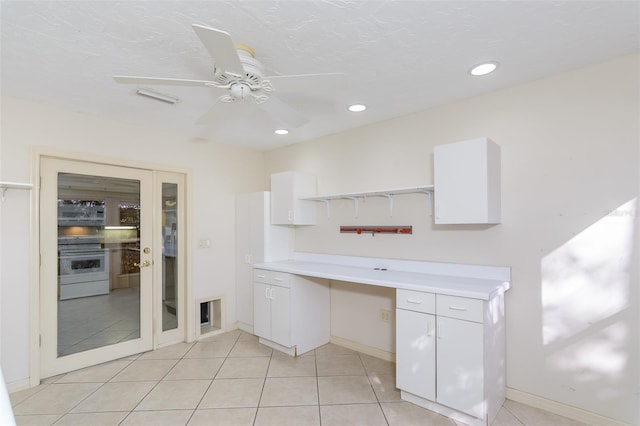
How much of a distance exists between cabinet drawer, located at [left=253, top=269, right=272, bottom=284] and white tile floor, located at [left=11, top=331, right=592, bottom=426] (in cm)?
77

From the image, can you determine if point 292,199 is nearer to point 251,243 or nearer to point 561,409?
point 251,243

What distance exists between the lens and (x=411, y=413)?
7.48 ft

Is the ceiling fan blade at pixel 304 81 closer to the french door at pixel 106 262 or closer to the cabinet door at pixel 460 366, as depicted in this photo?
the cabinet door at pixel 460 366

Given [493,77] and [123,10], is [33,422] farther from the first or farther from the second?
[493,77]

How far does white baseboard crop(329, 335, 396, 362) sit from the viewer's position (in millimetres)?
3150

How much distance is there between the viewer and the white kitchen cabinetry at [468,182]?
7.43 feet

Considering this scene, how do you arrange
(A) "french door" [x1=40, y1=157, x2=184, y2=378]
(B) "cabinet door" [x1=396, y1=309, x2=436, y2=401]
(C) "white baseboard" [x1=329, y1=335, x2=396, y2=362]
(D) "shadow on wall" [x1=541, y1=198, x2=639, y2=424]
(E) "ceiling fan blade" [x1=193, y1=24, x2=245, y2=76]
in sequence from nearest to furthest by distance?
(E) "ceiling fan blade" [x1=193, y1=24, x2=245, y2=76] → (D) "shadow on wall" [x1=541, y1=198, x2=639, y2=424] → (B) "cabinet door" [x1=396, y1=309, x2=436, y2=401] → (A) "french door" [x1=40, y1=157, x2=184, y2=378] → (C) "white baseboard" [x1=329, y1=335, x2=396, y2=362]

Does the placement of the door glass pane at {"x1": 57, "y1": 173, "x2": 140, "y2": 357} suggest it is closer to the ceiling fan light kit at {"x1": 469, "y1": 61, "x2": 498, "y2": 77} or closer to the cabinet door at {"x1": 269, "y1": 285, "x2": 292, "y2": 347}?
the cabinet door at {"x1": 269, "y1": 285, "x2": 292, "y2": 347}

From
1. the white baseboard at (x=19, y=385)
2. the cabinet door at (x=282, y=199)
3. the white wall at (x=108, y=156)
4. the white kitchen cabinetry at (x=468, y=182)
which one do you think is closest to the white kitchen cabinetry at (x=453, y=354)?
the white kitchen cabinetry at (x=468, y=182)

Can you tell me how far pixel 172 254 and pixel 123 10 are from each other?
8.94 ft

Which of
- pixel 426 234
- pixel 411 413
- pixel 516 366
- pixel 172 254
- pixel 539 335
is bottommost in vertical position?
pixel 411 413

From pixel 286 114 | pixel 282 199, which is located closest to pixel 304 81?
pixel 286 114

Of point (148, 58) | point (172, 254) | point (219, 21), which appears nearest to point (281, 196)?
point (172, 254)

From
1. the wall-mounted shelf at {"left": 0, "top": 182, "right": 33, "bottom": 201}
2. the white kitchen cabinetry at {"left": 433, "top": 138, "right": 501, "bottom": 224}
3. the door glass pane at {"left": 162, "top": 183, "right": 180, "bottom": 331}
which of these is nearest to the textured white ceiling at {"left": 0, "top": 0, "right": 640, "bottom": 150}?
the white kitchen cabinetry at {"left": 433, "top": 138, "right": 501, "bottom": 224}
